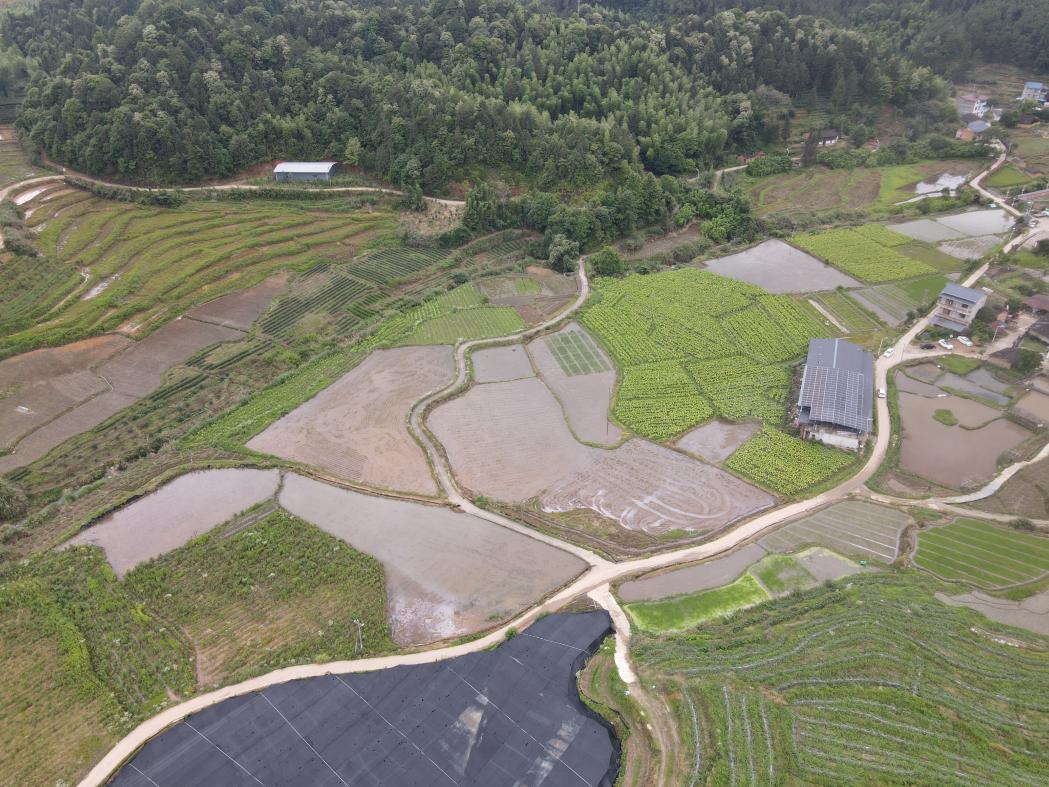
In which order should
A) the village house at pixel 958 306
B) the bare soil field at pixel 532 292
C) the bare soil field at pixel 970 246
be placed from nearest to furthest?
the village house at pixel 958 306 < the bare soil field at pixel 532 292 < the bare soil field at pixel 970 246

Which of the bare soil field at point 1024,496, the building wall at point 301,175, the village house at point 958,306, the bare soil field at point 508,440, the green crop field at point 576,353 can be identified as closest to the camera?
the bare soil field at point 1024,496

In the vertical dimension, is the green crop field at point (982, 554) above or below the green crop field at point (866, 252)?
below

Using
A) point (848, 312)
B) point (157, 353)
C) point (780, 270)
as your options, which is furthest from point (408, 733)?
point (780, 270)

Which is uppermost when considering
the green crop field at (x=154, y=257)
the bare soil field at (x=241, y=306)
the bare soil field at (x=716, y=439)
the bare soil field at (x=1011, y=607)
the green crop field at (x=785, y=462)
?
the green crop field at (x=154, y=257)

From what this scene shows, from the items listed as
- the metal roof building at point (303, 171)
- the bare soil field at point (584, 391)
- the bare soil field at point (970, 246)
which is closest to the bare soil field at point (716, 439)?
the bare soil field at point (584, 391)

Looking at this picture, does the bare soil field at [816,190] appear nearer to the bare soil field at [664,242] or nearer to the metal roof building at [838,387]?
the bare soil field at [664,242]

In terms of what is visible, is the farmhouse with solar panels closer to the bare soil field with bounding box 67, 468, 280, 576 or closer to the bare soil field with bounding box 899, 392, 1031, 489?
the bare soil field with bounding box 899, 392, 1031, 489

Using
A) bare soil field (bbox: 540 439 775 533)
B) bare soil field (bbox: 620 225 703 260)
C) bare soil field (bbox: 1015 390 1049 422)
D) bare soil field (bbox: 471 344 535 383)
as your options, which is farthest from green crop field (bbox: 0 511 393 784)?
bare soil field (bbox: 620 225 703 260)

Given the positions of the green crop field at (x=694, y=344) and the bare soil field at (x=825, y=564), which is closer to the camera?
the bare soil field at (x=825, y=564)
